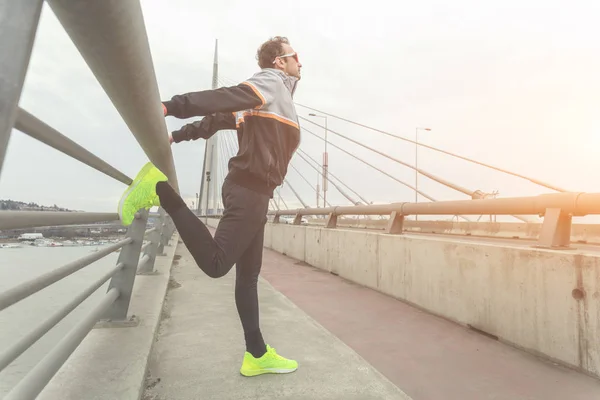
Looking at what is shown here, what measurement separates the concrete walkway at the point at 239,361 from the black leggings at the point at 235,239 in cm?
23

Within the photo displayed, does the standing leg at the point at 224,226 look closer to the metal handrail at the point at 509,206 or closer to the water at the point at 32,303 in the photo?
the water at the point at 32,303

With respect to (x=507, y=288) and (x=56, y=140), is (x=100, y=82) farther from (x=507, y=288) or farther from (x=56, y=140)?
(x=507, y=288)

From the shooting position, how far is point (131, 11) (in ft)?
2.34

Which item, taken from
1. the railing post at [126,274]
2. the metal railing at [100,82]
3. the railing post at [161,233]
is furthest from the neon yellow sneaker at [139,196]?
the railing post at [161,233]

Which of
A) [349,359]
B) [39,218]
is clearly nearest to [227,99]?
[39,218]

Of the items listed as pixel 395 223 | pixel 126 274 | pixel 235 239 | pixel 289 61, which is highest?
pixel 289 61

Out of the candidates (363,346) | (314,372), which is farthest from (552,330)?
(314,372)

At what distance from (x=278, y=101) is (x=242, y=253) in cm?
83

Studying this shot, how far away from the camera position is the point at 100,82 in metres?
0.97

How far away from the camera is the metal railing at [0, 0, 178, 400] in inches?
22.5

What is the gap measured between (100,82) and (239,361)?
5.69 feet

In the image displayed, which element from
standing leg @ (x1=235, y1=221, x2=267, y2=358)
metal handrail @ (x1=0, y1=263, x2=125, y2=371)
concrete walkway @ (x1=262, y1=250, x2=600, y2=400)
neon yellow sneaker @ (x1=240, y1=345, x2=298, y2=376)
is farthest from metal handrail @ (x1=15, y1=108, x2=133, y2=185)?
Answer: concrete walkway @ (x1=262, y1=250, x2=600, y2=400)

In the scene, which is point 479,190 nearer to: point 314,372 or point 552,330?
point 552,330

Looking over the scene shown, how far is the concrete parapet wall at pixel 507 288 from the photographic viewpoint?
2.20 metres
